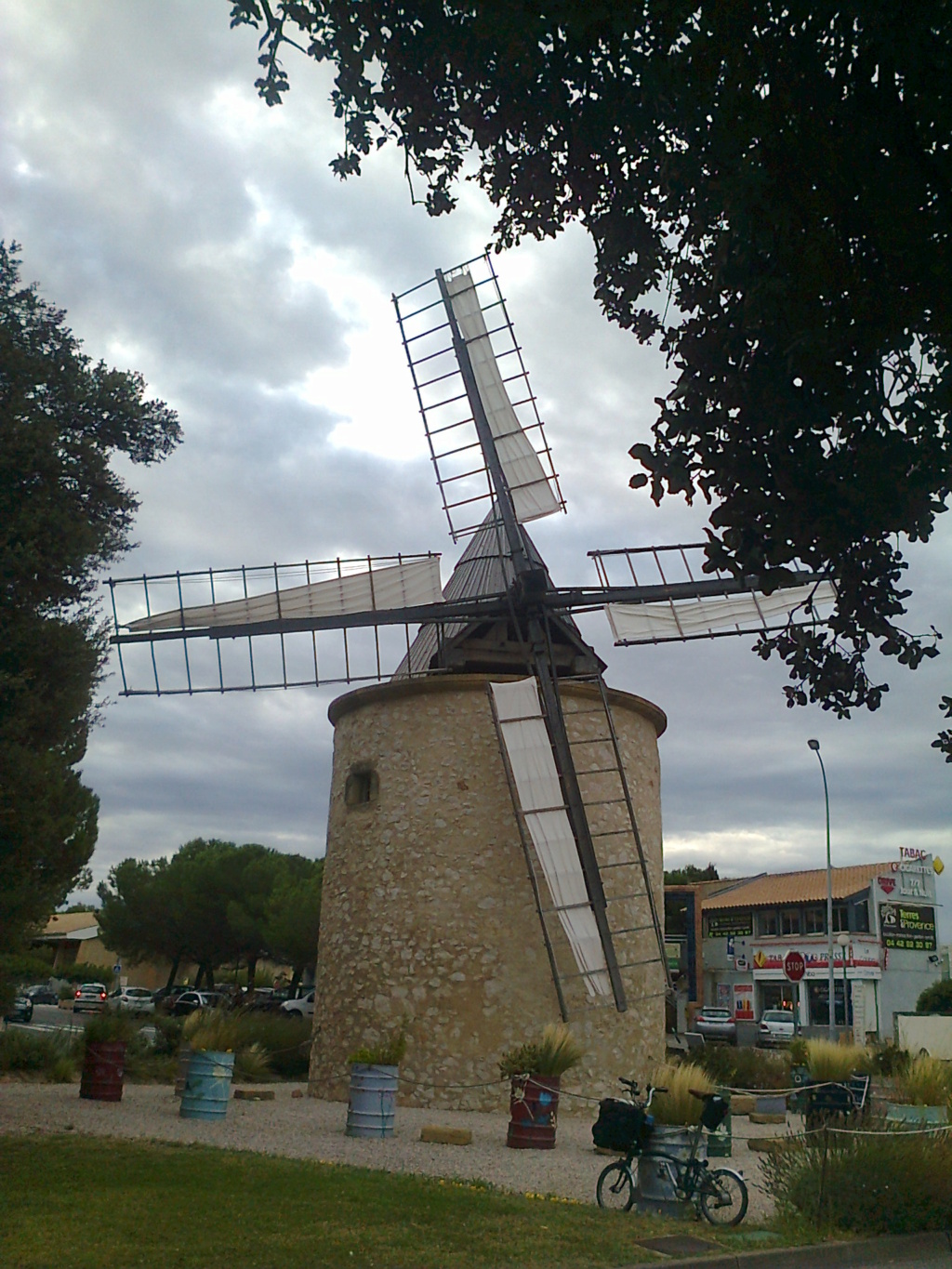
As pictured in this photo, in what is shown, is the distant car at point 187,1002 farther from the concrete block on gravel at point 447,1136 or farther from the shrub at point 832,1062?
the shrub at point 832,1062

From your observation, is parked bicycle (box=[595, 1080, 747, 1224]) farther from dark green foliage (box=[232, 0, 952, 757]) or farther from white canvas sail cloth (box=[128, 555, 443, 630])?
white canvas sail cloth (box=[128, 555, 443, 630])

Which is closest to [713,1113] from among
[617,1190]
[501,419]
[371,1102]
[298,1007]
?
[617,1190]

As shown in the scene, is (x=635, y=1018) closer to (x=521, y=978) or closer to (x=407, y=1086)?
(x=521, y=978)

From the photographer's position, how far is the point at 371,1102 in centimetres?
1104

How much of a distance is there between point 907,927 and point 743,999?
6839mm

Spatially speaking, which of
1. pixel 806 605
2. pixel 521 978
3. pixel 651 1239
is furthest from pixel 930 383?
pixel 521 978

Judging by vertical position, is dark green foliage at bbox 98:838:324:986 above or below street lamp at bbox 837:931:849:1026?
above

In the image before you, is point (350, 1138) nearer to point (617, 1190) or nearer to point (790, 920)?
point (617, 1190)

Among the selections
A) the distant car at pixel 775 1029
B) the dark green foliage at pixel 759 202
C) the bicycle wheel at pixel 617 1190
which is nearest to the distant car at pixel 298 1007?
the distant car at pixel 775 1029

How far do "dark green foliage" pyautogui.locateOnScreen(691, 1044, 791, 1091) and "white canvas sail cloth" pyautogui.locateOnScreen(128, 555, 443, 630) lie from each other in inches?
335

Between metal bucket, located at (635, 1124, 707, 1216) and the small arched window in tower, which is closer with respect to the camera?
metal bucket, located at (635, 1124, 707, 1216)

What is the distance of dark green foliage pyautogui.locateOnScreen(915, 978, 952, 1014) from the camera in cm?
3350

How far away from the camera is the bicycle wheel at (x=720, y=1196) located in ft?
24.1

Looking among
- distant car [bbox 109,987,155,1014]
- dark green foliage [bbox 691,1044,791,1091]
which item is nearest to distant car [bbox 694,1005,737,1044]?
dark green foliage [bbox 691,1044,791,1091]
